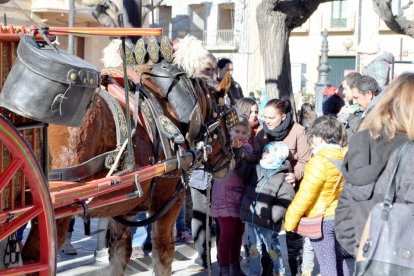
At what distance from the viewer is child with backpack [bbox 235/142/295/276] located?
575 centimetres

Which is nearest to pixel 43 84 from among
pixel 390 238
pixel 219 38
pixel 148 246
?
pixel 390 238

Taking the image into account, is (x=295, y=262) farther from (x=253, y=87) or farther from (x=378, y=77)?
(x=253, y=87)

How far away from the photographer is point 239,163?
6.04 meters

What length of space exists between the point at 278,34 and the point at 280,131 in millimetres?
4640

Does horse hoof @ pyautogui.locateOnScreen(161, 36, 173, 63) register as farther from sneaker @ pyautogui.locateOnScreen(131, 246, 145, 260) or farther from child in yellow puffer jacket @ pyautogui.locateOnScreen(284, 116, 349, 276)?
sneaker @ pyautogui.locateOnScreen(131, 246, 145, 260)

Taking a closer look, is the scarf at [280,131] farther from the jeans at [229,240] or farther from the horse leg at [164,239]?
the horse leg at [164,239]

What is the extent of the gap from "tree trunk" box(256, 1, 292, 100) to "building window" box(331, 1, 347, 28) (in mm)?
24010

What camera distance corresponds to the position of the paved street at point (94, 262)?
6.07 m

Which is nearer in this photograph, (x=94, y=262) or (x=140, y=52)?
(x=140, y=52)

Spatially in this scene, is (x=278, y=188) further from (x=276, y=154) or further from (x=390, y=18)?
(x=390, y=18)

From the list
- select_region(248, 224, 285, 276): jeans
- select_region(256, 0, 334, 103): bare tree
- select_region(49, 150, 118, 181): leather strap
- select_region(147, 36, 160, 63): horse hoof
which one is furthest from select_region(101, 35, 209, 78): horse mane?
select_region(256, 0, 334, 103): bare tree

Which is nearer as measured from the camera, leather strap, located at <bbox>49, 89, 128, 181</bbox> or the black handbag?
the black handbag

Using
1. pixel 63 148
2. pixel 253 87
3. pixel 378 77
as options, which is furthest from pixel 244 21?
pixel 63 148

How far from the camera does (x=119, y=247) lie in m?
5.19
